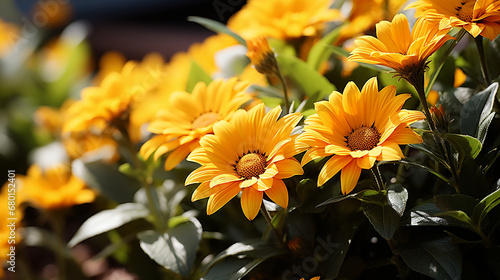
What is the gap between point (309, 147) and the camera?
51 centimetres

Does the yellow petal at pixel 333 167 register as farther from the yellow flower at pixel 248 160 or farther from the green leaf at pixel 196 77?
the green leaf at pixel 196 77

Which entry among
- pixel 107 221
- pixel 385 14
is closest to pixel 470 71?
pixel 385 14


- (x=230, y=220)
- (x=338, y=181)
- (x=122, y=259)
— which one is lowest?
(x=122, y=259)

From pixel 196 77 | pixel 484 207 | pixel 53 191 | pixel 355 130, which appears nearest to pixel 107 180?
pixel 53 191

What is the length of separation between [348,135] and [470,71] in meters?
0.25

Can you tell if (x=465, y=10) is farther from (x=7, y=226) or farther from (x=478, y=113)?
(x=7, y=226)

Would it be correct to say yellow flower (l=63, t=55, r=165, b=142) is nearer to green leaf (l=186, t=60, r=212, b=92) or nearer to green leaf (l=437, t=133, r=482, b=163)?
green leaf (l=186, t=60, r=212, b=92)

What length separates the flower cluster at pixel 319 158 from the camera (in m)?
0.50

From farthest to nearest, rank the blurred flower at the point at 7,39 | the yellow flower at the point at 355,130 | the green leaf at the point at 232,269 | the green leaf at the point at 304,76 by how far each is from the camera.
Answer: the blurred flower at the point at 7,39, the green leaf at the point at 304,76, the green leaf at the point at 232,269, the yellow flower at the point at 355,130

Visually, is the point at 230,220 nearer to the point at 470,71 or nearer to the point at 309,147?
the point at 309,147

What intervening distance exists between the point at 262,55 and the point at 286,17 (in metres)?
0.23

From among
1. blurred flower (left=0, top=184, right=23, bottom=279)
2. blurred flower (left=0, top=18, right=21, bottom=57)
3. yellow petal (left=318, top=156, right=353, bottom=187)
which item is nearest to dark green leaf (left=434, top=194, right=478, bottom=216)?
yellow petal (left=318, top=156, right=353, bottom=187)

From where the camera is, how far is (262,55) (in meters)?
0.64

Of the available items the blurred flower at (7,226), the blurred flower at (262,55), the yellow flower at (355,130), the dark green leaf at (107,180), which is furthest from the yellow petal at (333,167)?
→ the blurred flower at (7,226)
